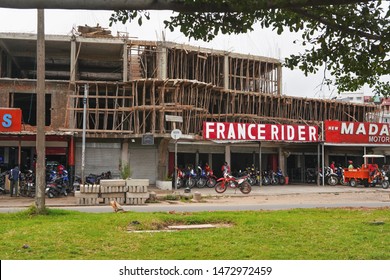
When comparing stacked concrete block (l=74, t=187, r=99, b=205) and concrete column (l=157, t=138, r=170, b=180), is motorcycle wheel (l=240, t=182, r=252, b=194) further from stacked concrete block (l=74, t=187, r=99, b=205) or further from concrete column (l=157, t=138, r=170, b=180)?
stacked concrete block (l=74, t=187, r=99, b=205)

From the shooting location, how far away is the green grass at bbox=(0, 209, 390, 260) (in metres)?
7.19

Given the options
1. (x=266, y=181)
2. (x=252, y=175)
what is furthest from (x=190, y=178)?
(x=266, y=181)

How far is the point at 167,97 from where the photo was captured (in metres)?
29.1

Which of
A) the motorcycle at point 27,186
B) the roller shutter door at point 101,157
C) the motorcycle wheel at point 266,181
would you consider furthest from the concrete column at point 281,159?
the motorcycle at point 27,186

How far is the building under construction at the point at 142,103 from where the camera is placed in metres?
27.9

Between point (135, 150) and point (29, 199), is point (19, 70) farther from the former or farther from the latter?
point (29, 199)

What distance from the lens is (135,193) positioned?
1862 centimetres

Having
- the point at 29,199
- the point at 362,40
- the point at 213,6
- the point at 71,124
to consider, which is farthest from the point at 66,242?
the point at 71,124

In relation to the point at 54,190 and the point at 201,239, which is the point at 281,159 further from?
the point at 201,239

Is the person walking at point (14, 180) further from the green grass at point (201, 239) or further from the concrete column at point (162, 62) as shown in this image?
the concrete column at point (162, 62)

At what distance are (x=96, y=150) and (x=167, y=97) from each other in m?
5.65

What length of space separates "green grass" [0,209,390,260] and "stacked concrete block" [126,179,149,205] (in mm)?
6480

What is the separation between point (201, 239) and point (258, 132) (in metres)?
21.5

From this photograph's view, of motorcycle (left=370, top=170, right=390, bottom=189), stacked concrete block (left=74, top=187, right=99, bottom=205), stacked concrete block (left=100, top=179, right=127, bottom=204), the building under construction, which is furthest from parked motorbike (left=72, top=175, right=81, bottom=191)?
motorcycle (left=370, top=170, right=390, bottom=189)
